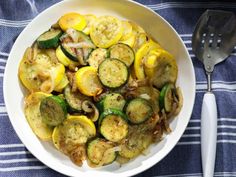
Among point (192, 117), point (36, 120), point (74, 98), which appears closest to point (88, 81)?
point (74, 98)

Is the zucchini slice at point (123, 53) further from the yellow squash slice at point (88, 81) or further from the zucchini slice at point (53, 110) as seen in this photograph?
the zucchini slice at point (53, 110)

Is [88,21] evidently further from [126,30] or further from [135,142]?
[135,142]

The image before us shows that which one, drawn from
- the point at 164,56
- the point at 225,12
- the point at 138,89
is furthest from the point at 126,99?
the point at 225,12

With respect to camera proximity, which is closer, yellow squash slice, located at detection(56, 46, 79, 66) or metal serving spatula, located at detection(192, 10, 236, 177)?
yellow squash slice, located at detection(56, 46, 79, 66)

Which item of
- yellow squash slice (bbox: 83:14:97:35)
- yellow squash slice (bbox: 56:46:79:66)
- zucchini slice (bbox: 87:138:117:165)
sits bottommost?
zucchini slice (bbox: 87:138:117:165)

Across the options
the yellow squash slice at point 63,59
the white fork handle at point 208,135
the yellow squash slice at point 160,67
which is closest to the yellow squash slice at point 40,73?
the yellow squash slice at point 63,59

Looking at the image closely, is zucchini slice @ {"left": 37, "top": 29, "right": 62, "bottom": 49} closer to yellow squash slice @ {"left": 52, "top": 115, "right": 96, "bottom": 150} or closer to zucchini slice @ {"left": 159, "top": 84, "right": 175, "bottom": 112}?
yellow squash slice @ {"left": 52, "top": 115, "right": 96, "bottom": 150}

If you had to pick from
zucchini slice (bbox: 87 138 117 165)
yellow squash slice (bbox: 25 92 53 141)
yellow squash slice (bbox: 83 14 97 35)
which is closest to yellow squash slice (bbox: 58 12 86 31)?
yellow squash slice (bbox: 83 14 97 35)
